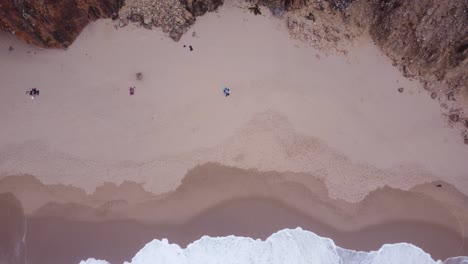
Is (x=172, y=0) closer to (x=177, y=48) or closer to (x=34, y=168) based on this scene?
(x=177, y=48)

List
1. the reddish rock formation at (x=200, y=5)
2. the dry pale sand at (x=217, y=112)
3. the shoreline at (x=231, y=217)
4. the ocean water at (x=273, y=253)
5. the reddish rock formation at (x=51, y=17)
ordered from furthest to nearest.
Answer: the reddish rock formation at (x=200, y=5), the dry pale sand at (x=217, y=112), the shoreline at (x=231, y=217), the ocean water at (x=273, y=253), the reddish rock formation at (x=51, y=17)

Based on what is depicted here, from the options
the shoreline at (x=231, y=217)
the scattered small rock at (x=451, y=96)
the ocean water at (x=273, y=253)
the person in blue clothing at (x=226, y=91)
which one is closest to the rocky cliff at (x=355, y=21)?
the scattered small rock at (x=451, y=96)

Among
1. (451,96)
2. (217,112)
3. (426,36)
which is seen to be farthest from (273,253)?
(426,36)

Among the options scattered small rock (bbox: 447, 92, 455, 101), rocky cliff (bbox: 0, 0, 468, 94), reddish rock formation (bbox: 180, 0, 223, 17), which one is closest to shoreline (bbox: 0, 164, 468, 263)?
scattered small rock (bbox: 447, 92, 455, 101)

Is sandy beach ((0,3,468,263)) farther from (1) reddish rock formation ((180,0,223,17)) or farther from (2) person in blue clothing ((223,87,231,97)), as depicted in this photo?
(1) reddish rock formation ((180,0,223,17))

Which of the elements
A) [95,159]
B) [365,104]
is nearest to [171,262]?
[95,159]

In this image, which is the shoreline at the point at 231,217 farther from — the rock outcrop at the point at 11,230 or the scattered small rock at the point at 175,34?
the scattered small rock at the point at 175,34

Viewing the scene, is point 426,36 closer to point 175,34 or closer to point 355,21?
point 355,21
